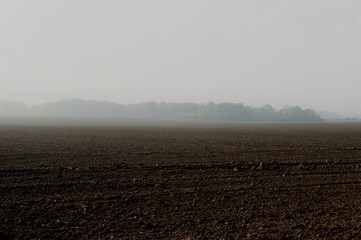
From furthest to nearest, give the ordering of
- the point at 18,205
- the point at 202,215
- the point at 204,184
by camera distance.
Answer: the point at 204,184
the point at 18,205
the point at 202,215

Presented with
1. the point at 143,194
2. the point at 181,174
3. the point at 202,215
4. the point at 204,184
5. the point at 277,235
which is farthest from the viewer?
the point at 181,174

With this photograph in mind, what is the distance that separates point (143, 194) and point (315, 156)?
13.4 meters

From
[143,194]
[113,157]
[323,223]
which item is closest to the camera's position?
[323,223]

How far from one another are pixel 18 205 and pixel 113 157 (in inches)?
429

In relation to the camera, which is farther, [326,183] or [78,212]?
[326,183]

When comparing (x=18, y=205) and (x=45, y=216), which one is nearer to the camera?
(x=45, y=216)

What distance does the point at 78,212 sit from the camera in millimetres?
9789

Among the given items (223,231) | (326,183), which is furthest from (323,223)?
(326,183)

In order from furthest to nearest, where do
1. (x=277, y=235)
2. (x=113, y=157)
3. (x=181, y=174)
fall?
(x=113, y=157), (x=181, y=174), (x=277, y=235)

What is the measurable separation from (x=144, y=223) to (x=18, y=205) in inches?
158

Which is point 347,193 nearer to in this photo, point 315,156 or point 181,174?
point 181,174

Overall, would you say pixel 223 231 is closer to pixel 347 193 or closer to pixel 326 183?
pixel 347 193

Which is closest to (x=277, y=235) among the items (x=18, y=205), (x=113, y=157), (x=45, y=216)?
(x=45, y=216)

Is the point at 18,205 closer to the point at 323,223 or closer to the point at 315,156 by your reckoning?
the point at 323,223
